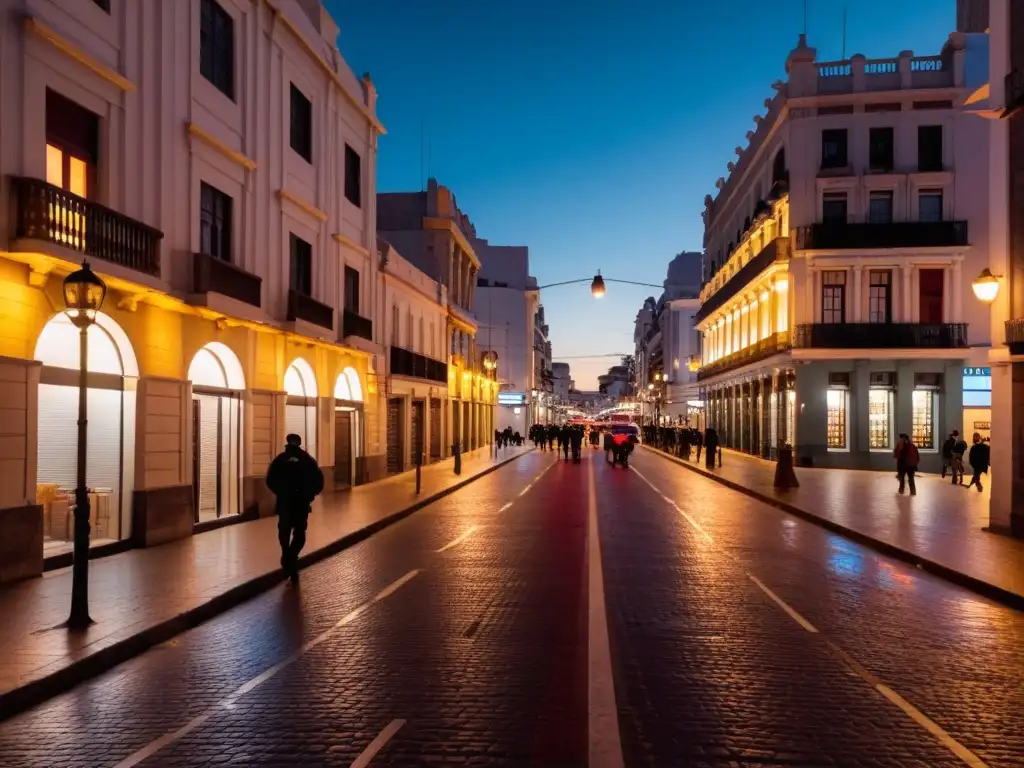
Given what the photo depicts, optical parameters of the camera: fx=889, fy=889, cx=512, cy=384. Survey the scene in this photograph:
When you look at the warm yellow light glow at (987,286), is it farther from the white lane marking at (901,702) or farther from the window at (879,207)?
the window at (879,207)

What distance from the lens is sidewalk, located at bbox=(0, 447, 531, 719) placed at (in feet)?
22.9

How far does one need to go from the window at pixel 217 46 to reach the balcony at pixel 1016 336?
14.7 meters

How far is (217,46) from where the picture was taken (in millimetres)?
16859

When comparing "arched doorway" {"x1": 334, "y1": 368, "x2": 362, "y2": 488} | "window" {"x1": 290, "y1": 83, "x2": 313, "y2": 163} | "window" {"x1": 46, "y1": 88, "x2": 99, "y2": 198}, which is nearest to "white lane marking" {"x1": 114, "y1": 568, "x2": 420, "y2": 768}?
"window" {"x1": 46, "y1": 88, "x2": 99, "y2": 198}

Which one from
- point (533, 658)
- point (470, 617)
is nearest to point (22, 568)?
point (470, 617)

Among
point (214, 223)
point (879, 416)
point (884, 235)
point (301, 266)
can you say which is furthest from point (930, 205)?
point (214, 223)

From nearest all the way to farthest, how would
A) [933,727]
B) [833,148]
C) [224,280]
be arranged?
[933,727] < [224,280] < [833,148]

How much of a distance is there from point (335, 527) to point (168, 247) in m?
5.54

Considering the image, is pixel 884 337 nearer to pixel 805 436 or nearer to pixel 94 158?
pixel 805 436

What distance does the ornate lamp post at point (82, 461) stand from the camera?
27.1ft

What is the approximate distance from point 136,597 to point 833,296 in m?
32.9

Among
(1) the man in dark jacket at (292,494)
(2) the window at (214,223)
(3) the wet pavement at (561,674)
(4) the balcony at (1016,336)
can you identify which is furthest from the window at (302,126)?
(4) the balcony at (1016,336)

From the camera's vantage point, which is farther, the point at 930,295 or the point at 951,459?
the point at 930,295

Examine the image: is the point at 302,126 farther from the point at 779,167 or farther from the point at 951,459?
the point at 779,167
